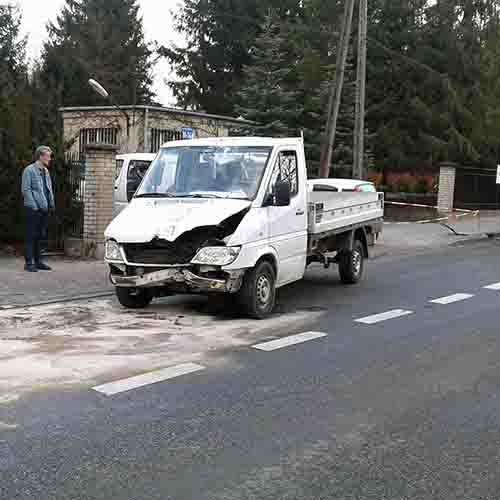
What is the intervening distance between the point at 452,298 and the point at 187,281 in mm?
4170

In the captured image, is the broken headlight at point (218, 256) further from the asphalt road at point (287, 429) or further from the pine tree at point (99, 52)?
the pine tree at point (99, 52)

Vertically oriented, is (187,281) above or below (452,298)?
above

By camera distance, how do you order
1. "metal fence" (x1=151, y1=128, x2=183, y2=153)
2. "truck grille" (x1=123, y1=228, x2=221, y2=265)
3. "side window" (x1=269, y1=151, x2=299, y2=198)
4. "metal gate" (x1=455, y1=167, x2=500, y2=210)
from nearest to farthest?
1. "truck grille" (x1=123, y1=228, x2=221, y2=265)
2. "side window" (x1=269, y1=151, x2=299, y2=198)
3. "metal fence" (x1=151, y1=128, x2=183, y2=153)
4. "metal gate" (x1=455, y1=167, x2=500, y2=210)

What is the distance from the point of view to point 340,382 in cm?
654

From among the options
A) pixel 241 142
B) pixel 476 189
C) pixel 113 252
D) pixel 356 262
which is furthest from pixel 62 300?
pixel 476 189

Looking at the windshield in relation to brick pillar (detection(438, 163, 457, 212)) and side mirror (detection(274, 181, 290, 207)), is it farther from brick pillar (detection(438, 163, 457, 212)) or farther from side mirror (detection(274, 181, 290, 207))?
brick pillar (detection(438, 163, 457, 212))

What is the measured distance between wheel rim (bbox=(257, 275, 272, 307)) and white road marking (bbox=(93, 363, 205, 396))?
97.3 inches

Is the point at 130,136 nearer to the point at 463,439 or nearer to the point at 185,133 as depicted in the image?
the point at 185,133

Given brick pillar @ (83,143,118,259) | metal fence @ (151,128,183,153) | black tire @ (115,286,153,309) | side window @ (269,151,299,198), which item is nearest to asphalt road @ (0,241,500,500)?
black tire @ (115,286,153,309)

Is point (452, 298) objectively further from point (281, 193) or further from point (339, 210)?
point (281, 193)

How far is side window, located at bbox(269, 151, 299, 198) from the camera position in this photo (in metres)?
10.0

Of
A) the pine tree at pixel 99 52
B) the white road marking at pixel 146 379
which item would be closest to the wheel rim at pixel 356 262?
the white road marking at pixel 146 379

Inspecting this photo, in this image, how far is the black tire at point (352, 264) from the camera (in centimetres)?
1236

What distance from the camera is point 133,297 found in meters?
9.95
